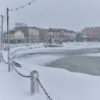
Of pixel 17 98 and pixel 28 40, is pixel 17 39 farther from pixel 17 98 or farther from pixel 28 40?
pixel 17 98

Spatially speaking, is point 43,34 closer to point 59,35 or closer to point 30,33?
point 30,33

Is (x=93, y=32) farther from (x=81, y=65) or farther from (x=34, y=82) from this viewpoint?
(x=34, y=82)

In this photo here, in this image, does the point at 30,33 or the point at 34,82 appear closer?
the point at 34,82

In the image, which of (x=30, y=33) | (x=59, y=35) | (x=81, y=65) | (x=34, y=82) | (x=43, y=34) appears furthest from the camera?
(x=59, y=35)

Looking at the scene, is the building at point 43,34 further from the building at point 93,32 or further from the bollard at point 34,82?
the bollard at point 34,82

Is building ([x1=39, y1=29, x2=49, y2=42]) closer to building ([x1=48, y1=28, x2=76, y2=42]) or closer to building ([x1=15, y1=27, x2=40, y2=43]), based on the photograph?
building ([x1=48, y1=28, x2=76, y2=42])

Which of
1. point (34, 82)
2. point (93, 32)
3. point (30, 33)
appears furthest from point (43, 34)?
point (34, 82)

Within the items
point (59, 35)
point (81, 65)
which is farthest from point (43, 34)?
point (81, 65)

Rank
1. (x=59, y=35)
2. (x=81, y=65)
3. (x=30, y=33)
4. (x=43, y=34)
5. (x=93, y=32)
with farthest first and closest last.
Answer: (x=93, y=32)
(x=59, y=35)
(x=43, y=34)
(x=30, y=33)
(x=81, y=65)

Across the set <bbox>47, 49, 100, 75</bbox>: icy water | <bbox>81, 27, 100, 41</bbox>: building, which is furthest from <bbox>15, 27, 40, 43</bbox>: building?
<bbox>47, 49, 100, 75</bbox>: icy water

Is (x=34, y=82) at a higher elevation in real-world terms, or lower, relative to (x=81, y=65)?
higher

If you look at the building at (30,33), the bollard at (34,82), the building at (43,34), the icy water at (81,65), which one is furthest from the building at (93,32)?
the bollard at (34,82)

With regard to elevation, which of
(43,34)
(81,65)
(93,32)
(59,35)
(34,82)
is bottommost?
(81,65)

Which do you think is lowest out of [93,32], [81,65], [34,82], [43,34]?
[81,65]
